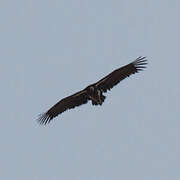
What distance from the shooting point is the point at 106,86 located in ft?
157

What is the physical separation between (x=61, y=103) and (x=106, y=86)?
2.14m

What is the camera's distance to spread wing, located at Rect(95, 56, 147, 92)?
47594mm

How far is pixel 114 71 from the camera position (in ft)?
156

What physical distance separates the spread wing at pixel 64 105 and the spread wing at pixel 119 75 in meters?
0.83

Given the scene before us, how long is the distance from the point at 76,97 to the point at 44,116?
1.59 meters

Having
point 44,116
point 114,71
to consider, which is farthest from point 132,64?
point 44,116

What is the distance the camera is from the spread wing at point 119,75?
4759 centimetres

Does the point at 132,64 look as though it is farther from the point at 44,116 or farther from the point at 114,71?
the point at 44,116

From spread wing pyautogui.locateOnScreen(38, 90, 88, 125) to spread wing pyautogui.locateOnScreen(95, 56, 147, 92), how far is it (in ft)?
2.73

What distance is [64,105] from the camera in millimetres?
48969

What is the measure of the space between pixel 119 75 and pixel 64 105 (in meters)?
2.68

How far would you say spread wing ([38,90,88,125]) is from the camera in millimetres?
48409

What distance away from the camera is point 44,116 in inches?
1938

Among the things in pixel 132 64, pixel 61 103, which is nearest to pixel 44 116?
pixel 61 103
